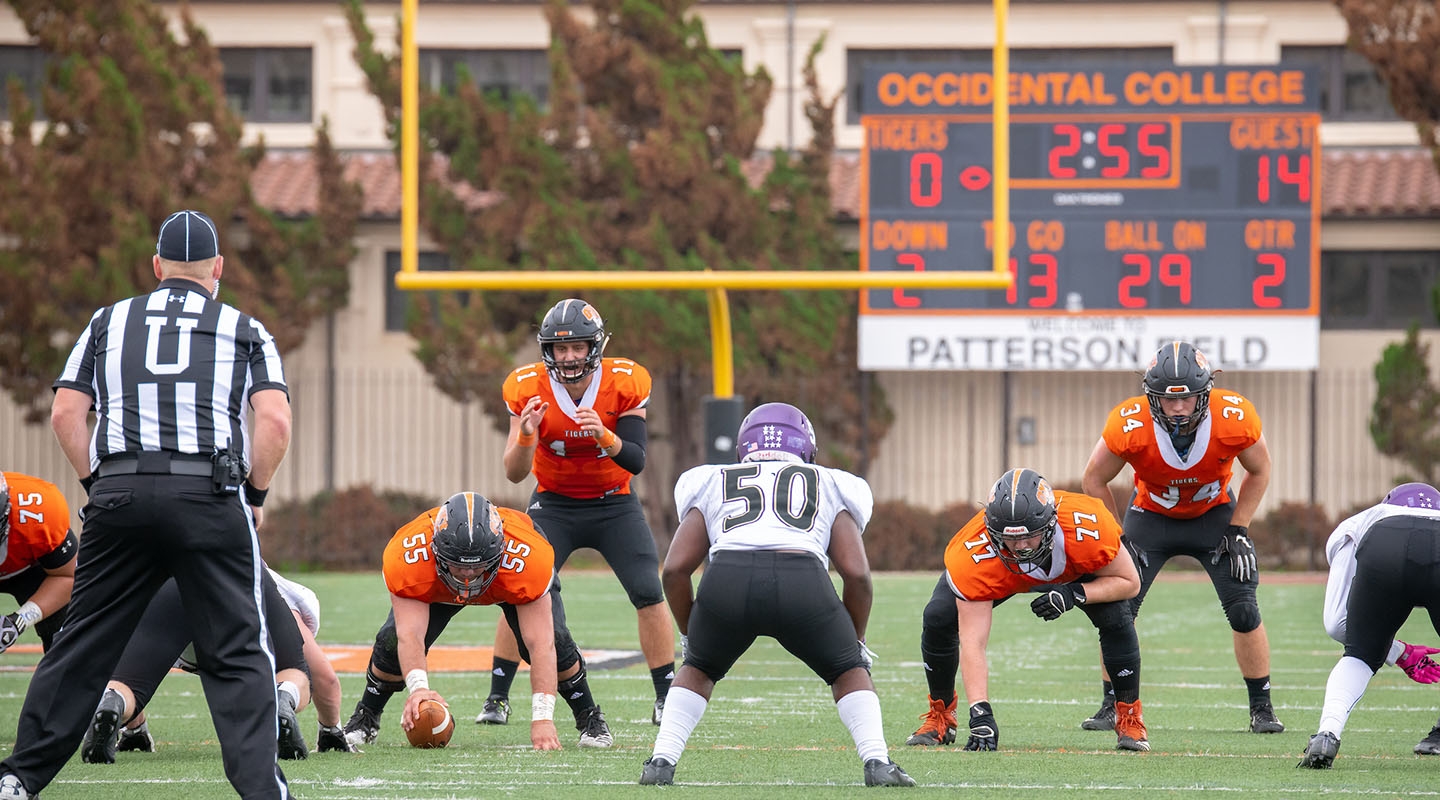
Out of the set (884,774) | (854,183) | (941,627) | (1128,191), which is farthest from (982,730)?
(854,183)

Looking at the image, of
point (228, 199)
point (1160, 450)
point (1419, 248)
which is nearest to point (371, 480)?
point (228, 199)

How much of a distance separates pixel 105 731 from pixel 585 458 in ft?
7.45

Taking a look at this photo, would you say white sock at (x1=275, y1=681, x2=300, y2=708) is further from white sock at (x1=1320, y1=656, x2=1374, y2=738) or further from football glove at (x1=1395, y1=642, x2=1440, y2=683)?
football glove at (x1=1395, y1=642, x2=1440, y2=683)

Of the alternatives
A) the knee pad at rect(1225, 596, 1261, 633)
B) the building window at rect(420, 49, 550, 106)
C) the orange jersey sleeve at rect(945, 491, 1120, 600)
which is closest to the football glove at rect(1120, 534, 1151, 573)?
the knee pad at rect(1225, 596, 1261, 633)

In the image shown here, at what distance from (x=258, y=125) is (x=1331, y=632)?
1876 centimetres

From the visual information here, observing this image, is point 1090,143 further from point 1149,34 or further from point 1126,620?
point 1126,620

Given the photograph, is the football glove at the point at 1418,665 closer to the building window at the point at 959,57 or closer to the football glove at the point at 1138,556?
the football glove at the point at 1138,556

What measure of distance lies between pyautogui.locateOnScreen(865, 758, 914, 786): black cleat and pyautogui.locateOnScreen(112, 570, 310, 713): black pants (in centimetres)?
204

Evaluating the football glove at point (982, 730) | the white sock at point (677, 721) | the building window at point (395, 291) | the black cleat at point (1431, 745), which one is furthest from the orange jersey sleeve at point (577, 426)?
the building window at point (395, 291)

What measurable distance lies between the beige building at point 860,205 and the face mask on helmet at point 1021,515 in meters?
13.9

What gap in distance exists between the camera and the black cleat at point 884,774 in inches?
221

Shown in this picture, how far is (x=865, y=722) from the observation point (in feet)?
18.4

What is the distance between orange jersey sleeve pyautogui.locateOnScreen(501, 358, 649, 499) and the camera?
7551mm

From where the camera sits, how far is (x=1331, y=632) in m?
6.62
